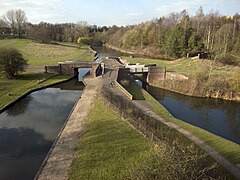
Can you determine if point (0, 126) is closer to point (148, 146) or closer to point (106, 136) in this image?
point (106, 136)

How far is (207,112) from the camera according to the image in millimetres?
30203

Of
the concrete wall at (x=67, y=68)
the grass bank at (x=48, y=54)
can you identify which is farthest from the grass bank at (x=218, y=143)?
the grass bank at (x=48, y=54)

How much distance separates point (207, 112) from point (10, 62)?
30.3m

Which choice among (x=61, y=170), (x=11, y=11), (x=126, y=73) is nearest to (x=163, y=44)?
(x=126, y=73)

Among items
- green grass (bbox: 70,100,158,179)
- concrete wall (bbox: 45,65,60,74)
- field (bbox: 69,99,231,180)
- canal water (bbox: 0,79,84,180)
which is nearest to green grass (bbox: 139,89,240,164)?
field (bbox: 69,99,231,180)

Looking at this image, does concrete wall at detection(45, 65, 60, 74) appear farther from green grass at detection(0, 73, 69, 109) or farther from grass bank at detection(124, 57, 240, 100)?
grass bank at detection(124, 57, 240, 100)

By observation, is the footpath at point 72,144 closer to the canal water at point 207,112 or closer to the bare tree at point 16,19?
the canal water at point 207,112

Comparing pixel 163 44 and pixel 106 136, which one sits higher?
pixel 163 44

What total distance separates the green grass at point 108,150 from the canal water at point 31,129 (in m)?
3.35

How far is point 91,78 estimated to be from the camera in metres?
42.3

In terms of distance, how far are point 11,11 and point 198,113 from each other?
410 ft

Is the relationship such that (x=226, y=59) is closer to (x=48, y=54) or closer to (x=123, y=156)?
(x=123, y=156)

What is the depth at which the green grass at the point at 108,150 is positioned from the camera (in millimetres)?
14521

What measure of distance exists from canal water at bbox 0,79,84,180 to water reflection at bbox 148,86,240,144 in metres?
13.6
